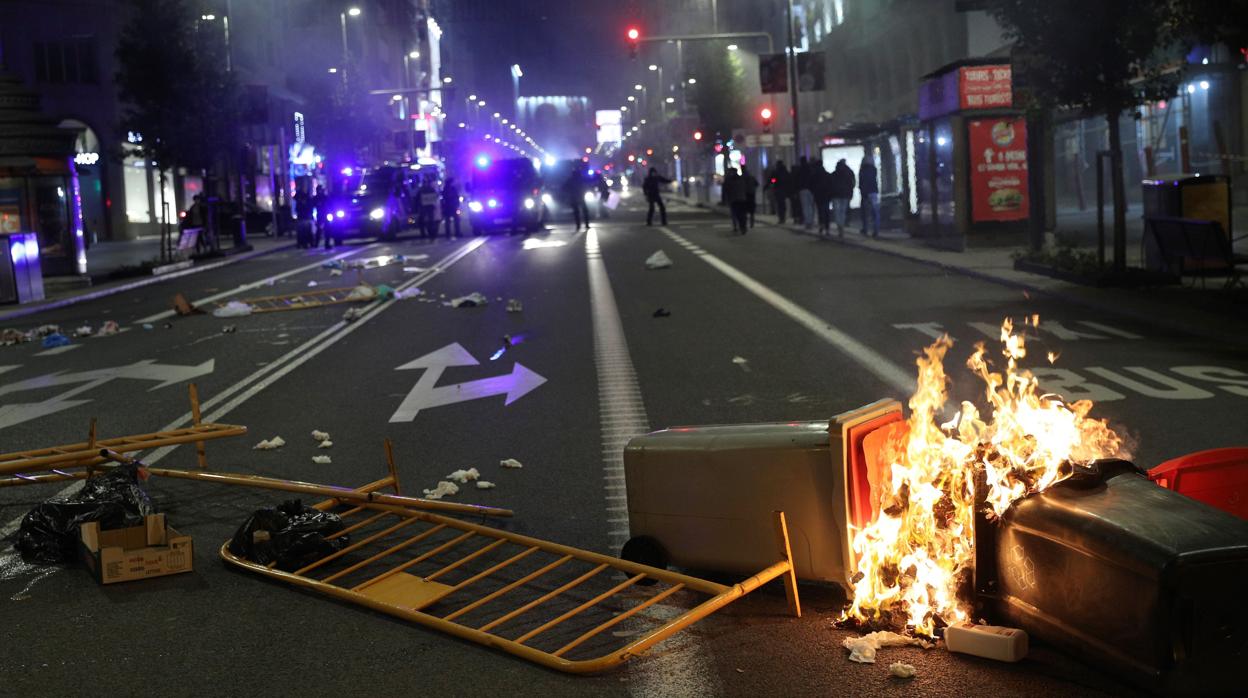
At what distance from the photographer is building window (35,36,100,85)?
55094mm

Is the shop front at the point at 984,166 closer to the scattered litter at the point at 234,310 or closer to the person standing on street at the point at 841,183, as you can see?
the person standing on street at the point at 841,183

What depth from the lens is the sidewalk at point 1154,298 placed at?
47.7 feet

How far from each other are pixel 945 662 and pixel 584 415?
5.90 meters

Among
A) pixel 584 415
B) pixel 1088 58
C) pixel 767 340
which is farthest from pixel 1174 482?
pixel 1088 58

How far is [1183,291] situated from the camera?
58.6 ft

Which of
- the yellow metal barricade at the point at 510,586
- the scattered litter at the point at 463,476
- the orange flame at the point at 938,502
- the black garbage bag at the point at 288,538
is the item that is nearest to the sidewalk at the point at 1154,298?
the scattered litter at the point at 463,476

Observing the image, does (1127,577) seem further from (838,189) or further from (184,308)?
(838,189)

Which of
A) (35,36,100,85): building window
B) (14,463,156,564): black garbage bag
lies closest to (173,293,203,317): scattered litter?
(14,463,156,564): black garbage bag

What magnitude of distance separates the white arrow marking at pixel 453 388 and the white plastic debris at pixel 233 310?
6853 millimetres

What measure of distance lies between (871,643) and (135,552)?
346cm

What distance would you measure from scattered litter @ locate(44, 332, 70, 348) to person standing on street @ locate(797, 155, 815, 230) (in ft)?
75.6

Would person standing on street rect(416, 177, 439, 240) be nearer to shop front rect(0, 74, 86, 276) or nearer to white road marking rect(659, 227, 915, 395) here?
shop front rect(0, 74, 86, 276)

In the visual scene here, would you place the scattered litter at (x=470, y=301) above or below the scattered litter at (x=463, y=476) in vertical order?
above

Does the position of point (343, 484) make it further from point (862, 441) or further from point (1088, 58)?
point (1088, 58)
